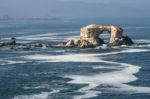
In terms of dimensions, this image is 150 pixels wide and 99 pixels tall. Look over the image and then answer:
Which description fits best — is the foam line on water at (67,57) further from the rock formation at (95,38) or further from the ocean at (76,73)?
the rock formation at (95,38)

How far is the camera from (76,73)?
89.1 meters

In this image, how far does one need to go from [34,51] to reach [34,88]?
170ft

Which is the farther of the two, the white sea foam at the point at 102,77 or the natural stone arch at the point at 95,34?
the natural stone arch at the point at 95,34

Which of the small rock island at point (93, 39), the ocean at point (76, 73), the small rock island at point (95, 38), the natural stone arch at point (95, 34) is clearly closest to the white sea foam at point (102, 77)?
the ocean at point (76, 73)

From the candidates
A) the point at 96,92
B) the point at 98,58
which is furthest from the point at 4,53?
the point at 96,92

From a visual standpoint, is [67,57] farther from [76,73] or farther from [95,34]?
[95,34]

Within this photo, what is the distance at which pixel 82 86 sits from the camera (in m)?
77.1

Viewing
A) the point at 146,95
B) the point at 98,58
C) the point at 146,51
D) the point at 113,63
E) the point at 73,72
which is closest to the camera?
the point at 146,95

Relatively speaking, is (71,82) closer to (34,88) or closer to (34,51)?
(34,88)

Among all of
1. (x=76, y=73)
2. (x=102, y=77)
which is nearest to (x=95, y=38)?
(x=76, y=73)

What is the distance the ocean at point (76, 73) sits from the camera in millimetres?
72188

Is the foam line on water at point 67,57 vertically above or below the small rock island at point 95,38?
below

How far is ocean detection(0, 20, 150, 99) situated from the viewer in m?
72.2

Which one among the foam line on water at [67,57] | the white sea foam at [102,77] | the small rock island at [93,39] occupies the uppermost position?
the small rock island at [93,39]
